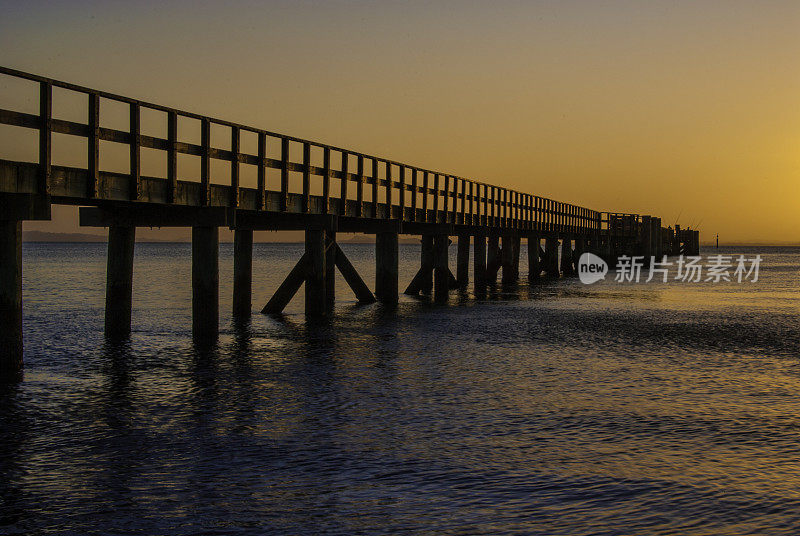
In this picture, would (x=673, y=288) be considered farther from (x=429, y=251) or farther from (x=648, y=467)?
(x=648, y=467)

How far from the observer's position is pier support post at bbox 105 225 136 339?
61.3ft

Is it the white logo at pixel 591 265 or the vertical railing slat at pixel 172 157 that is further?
the white logo at pixel 591 265

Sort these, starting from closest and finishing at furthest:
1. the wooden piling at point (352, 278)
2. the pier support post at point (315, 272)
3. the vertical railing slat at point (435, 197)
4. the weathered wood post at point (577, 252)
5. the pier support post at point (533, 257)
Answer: the pier support post at point (315, 272) → the wooden piling at point (352, 278) → the vertical railing slat at point (435, 197) → the pier support post at point (533, 257) → the weathered wood post at point (577, 252)

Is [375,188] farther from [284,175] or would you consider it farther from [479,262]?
[479,262]

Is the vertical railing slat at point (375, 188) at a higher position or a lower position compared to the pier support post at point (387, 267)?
higher

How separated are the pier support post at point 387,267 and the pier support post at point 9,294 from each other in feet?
53.0

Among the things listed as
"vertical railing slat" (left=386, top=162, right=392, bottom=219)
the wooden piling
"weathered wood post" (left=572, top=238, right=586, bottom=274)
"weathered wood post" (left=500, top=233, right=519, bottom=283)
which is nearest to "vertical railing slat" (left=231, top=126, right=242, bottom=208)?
"vertical railing slat" (left=386, top=162, right=392, bottom=219)

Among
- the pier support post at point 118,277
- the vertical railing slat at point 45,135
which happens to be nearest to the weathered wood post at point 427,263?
the pier support post at point 118,277

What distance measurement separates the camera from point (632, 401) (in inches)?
479

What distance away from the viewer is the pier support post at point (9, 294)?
43.4ft

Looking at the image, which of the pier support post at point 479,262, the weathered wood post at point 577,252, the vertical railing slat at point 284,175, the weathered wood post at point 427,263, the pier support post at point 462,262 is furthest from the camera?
the weathered wood post at point 577,252

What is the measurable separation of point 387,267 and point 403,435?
1930 cm

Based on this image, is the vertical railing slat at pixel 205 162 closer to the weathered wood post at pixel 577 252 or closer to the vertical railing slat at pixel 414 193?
the vertical railing slat at pixel 414 193

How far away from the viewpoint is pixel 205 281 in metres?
18.6
